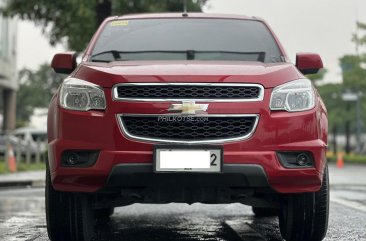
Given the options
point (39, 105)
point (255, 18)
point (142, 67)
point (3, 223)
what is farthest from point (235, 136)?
point (39, 105)

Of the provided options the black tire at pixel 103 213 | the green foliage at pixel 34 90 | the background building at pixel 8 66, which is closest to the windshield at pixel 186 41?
the black tire at pixel 103 213

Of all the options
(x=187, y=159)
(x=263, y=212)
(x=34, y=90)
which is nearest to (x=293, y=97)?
(x=187, y=159)

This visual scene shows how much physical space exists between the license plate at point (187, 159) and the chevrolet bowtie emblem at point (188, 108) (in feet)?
0.77

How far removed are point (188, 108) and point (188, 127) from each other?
12cm

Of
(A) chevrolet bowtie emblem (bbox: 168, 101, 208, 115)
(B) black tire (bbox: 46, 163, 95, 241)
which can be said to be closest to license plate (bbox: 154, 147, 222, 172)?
(A) chevrolet bowtie emblem (bbox: 168, 101, 208, 115)

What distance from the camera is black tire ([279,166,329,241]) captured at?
4621 millimetres

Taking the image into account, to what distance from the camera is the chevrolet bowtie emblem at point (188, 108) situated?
414 centimetres

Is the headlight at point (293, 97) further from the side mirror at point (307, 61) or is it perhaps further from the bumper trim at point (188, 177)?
the side mirror at point (307, 61)

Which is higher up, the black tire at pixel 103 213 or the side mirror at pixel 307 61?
the side mirror at pixel 307 61

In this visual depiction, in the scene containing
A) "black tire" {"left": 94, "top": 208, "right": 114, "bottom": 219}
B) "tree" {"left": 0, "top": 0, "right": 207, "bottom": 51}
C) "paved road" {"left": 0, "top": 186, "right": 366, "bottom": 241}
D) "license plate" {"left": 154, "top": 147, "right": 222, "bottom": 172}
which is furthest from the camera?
"tree" {"left": 0, "top": 0, "right": 207, "bottom": 51}

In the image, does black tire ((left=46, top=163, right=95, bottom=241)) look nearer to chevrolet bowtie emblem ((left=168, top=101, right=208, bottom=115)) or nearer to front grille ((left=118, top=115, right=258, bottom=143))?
front grille ((left=118, top=115, right=258, bottom=143))

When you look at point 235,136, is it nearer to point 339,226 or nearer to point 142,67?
point 142,67

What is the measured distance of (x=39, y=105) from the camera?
8181cm

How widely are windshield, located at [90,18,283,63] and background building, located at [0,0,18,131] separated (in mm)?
34065
